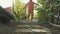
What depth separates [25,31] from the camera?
5.24m

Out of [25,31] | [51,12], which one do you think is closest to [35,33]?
[25,31]

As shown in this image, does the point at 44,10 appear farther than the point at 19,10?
No

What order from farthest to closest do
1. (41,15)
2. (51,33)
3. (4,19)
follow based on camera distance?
1. (41,15)
2. (4,19)
3. (51,33)

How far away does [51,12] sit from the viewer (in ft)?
20.7

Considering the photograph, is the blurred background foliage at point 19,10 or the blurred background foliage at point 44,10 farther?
the blurred background foliage at point 19,10

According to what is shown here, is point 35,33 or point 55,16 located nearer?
point 35,33

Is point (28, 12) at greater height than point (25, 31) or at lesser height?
greater

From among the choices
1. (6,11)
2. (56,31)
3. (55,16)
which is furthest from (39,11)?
(56,31)

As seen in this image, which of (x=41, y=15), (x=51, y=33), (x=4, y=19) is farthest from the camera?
(x=41, y=15)

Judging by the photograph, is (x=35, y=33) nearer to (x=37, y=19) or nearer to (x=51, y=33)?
(x=51, y=33)

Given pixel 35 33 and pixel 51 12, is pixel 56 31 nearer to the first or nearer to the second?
pixel 35 33

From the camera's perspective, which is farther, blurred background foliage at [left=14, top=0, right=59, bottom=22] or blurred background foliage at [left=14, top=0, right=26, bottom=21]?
blurred background foliage at [left=14, top=0, right=26, bottom=21]

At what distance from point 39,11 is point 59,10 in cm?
67

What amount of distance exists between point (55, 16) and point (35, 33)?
4.94 ft
